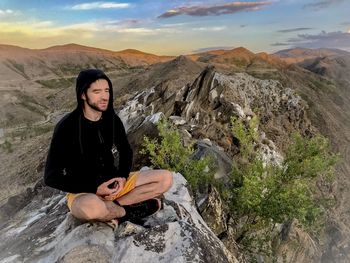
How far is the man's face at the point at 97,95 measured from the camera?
9.65 meters

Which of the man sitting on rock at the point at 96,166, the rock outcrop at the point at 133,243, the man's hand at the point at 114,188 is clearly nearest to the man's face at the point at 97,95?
the man sitting on rock at the point at 96,166

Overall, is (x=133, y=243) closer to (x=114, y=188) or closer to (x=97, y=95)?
(x=114, y=188)

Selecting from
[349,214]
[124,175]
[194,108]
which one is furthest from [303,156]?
[349,214]

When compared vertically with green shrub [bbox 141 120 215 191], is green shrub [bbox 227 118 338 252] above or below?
below

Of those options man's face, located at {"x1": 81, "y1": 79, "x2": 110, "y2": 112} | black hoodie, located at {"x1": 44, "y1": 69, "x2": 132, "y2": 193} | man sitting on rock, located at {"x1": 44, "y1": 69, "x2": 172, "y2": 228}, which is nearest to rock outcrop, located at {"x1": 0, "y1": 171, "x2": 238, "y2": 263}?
man sitting on rock, located at {"x1": 44, "y1": 69, "x2": 172, "y2": 228}

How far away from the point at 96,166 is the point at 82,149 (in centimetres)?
52

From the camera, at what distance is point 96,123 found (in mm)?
10031

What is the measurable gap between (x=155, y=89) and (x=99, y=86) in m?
32.2

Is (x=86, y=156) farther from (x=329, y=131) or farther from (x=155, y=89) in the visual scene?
(x=329, y=131)

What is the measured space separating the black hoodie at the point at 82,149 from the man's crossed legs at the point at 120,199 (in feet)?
1.06

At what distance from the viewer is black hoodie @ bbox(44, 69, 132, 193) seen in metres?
9.62

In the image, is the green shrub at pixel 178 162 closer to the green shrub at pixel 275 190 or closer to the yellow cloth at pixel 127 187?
the green shrub at pixel 275 190

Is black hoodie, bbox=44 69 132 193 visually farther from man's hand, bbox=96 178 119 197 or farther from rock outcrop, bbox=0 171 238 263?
rock outcrop, bbox=0 171 238 263

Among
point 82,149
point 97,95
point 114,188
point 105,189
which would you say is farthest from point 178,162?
point 97,95
